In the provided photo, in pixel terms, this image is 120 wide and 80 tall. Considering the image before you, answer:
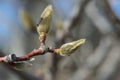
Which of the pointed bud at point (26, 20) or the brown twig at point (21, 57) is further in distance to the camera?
the pointed bud at point (26, 20)

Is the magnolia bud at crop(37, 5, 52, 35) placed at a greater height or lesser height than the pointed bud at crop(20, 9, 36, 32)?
lesser

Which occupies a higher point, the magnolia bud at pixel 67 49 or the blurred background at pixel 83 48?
the blurred background at pixel 83 48

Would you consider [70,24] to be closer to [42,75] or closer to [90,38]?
[42,75]

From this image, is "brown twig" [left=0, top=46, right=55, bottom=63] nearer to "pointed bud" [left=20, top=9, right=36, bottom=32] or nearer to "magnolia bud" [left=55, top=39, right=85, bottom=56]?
"magnolia bud" [left=55, top=39, right=85, bottom=56]

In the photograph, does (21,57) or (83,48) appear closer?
(21,57)

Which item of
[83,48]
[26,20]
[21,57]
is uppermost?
[83,48]

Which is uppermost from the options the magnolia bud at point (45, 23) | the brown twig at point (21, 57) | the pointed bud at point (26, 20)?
the pointed bud at point (26, 20)

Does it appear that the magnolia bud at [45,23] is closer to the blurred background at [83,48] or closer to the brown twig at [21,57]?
the brown twig at [21,57]

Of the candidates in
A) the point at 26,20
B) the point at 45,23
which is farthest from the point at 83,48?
the point at 45,23

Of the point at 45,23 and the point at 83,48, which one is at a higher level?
the point at 83,48

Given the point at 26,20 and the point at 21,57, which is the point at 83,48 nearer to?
the point at 26,20

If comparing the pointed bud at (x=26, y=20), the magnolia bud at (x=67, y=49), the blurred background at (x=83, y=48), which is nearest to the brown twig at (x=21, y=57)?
the magnolia bud at (x=67, y=49)

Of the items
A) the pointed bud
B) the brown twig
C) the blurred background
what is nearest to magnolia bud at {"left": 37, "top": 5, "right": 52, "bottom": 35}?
the brown twig
